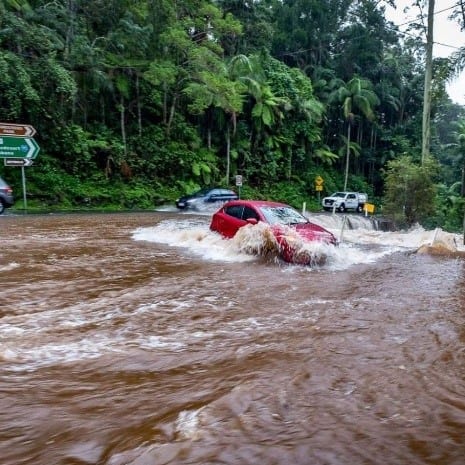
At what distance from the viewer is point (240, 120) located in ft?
111

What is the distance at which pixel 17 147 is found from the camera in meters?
20.8

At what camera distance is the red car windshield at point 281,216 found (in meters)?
10.2

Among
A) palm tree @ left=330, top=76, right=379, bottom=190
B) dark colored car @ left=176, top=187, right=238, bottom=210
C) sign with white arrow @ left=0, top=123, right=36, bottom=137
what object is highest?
palm tree @ left=330, top=76, right=379, bottom=190

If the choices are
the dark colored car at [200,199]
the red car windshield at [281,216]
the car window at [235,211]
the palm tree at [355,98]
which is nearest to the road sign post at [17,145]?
A: the dark colored car at [200,199]

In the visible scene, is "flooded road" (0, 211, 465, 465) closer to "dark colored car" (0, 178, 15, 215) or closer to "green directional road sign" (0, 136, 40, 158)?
"dark colored car" (0, 178, 15, 215)

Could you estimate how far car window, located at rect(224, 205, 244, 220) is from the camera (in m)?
10.9

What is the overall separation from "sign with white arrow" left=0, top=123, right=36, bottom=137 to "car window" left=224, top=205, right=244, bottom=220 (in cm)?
1364

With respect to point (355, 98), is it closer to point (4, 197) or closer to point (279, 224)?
point (4, 197)

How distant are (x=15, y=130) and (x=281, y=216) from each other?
15.4 meters

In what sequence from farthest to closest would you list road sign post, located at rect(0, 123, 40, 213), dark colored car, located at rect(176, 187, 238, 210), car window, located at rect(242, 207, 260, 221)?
dark colored car, located at rect(176, 187, 238, 210), road sign post, located at rect(0, 123, 40, 213), car window, located at rect(242, 207, 260, 221)

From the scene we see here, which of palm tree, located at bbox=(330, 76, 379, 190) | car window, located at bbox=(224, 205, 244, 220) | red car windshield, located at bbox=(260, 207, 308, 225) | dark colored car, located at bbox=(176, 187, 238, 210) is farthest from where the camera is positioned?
palm tree, located at bbox=(330, 76, 379, 190)

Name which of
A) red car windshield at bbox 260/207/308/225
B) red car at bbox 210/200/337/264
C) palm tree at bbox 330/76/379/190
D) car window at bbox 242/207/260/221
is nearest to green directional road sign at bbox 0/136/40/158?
red car at bbox 210/200/337/264

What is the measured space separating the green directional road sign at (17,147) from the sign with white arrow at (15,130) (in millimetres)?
177

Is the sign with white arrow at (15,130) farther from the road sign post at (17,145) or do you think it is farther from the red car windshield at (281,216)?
the red car windshield at (281,216)
